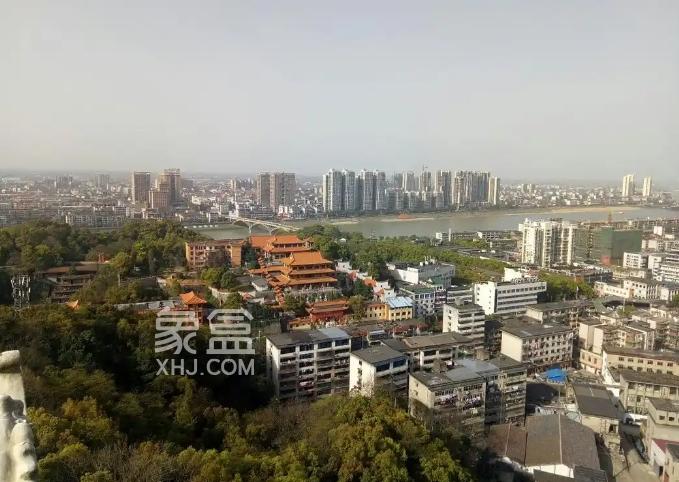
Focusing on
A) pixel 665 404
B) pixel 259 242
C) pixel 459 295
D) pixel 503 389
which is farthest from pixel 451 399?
pixel 259 242

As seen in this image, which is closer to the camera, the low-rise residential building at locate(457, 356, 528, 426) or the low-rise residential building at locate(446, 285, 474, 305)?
the low-rise residential building at locate(457, 356, 528, 426)

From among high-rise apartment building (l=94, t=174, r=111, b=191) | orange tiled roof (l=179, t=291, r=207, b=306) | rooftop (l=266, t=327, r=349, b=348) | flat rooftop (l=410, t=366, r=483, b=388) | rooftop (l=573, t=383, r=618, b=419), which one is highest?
high-rise apartment building (l=94, t=174, r=111, b=191)

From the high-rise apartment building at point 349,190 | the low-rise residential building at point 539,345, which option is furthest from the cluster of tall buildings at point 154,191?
the low-rise residential building at point 539,345

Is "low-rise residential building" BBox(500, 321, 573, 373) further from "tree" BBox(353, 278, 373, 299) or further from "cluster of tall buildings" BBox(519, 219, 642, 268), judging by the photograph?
"cluster of tall buildings" BBox(519, 219, 642, 268)

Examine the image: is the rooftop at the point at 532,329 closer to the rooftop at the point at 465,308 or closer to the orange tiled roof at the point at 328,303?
the rooftop at the point at 465,308

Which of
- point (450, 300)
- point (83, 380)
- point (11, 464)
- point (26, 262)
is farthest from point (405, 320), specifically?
point (11, 464)

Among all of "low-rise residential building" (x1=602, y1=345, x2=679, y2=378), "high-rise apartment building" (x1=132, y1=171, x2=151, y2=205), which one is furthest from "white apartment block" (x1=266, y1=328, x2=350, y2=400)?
"high-rise apartment building" (x1=132, y1=171, x2=151, y2=205)
